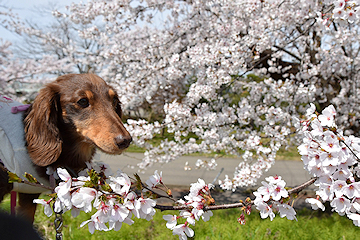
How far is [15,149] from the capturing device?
1.84 meters

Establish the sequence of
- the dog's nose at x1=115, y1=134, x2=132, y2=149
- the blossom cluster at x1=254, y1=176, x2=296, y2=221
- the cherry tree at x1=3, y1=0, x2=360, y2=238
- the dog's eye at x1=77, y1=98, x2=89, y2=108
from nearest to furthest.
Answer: the blossom cluster at x1=254, y1=176, x2=296, y2=221, the dog's nose at x1=115, y1=134, x2=132, y2=149, the dog's eye at x1=77, y1=98, x2=89, y2=108, the cherry tree at x1=3, y1=0, x2=360, y2=238

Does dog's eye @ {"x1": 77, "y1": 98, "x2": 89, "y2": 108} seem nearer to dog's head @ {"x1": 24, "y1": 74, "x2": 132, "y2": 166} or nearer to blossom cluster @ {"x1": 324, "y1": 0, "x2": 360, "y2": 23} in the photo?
dog's head @ {"x1": 24, "y1": 74, "x2": 132, "y2": 166}

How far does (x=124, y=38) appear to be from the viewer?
716 cm

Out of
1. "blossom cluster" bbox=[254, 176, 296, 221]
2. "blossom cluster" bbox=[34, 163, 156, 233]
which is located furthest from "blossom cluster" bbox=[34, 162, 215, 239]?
"blossom cluster" bbox=[254, 176, 296, 221]

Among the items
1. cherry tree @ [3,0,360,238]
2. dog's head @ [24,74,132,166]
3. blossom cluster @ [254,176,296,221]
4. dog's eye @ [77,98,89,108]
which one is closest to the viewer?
blossom cluster @ [254,176,296,221]

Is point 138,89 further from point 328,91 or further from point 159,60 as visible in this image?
point 328,91

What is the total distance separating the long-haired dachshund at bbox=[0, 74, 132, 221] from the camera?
179 cm

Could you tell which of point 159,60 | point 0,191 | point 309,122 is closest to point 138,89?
point 159,60

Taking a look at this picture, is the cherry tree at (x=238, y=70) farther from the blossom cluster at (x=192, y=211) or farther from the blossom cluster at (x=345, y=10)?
the blossom cluster at (x=192, y=211)

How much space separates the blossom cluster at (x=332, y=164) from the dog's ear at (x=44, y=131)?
1666mm

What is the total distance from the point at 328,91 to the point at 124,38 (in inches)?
215

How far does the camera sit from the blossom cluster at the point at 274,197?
118 cm

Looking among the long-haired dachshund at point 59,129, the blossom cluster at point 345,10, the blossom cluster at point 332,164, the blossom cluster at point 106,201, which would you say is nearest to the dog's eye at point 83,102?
the long-haired dachshund at point 59,129

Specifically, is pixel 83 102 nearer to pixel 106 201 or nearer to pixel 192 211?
pixel 106 201
